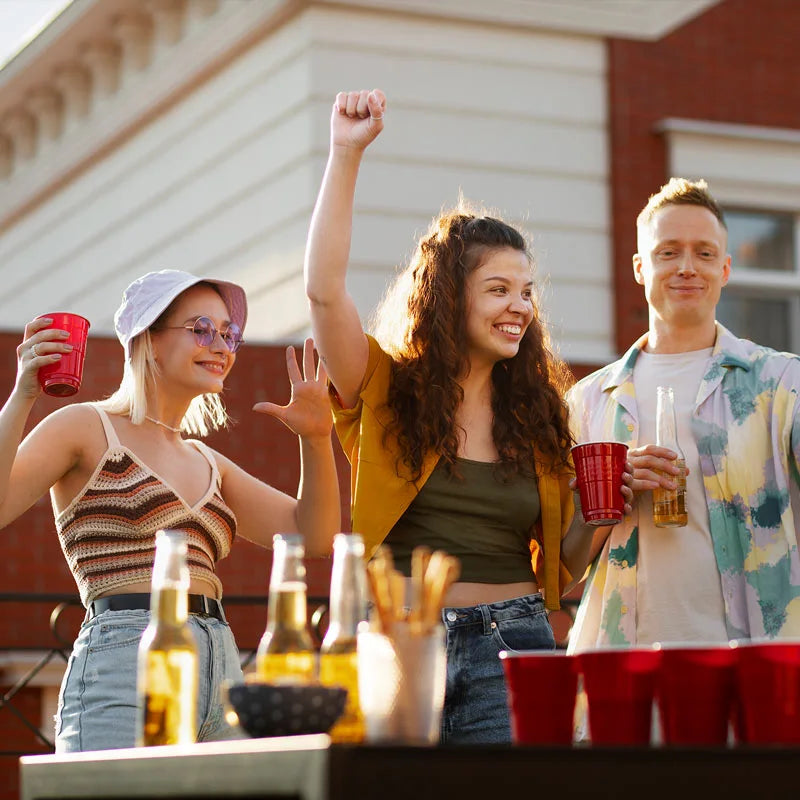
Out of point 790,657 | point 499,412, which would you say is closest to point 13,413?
point 499,412

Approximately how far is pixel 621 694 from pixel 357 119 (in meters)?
1.47

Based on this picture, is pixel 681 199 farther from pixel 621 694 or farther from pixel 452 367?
pixel 621 694

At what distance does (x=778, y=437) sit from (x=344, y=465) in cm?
Answer: 374

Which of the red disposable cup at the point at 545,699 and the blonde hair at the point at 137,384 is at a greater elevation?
the blonde hair at the point at 137,384

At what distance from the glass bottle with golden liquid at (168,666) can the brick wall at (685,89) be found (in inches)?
249

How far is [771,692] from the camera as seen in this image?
1.77 m

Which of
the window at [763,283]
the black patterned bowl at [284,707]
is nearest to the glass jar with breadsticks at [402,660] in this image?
the black patterned bowl at [284,707]

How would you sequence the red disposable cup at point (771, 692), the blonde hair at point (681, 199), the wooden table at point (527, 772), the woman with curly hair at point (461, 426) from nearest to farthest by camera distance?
the wooden table at point (527, 772), the red disposable cup at point (771, 692), the woman with curly hair at point (461, 426), the blonde hair at point (681, 199)

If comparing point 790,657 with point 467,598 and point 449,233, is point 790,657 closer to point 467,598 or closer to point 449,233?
point 467,598

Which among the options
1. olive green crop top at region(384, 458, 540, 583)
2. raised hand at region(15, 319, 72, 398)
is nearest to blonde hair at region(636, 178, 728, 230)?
olive green crop top at region(384, 458, 540, 583)

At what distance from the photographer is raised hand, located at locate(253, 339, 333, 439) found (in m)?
3.12

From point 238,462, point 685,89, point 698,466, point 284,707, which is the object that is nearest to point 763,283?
point 685,89

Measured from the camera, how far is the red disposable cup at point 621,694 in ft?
5.96

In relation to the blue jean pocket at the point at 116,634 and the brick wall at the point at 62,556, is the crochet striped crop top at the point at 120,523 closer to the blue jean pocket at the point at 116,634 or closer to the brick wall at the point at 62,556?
the blue jean pocket at the point at 116,634
